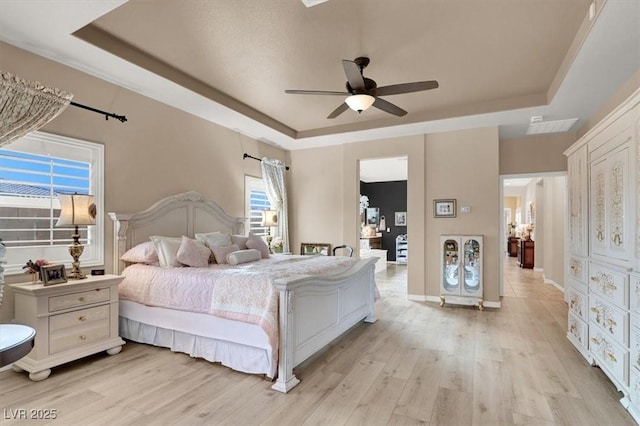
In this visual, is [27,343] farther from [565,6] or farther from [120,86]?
[565,6]

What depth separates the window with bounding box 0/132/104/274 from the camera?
9.59 feet

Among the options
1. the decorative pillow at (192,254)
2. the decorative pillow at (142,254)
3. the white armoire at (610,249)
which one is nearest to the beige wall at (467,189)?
the white armoire at (610,249)

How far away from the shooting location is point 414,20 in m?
2.79

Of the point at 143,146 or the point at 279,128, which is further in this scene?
the point at 279,128

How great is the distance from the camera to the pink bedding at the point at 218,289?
2.64 m

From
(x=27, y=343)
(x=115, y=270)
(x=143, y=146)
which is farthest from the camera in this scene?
(x=143, y=146)

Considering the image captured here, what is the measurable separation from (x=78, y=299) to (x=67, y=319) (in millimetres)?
175

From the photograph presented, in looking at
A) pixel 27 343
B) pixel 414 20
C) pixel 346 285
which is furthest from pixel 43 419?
pixel 414 20

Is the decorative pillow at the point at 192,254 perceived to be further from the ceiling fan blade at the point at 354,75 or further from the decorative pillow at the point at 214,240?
the ceiling fan blade at the point at 354,75

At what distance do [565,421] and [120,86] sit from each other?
16.5 ft

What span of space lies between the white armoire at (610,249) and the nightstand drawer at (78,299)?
4.25 meters

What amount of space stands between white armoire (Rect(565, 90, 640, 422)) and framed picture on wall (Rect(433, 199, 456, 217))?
1.93m

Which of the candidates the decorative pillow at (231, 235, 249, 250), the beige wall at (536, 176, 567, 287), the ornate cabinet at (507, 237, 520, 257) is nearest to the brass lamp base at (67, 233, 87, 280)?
the decorative pillow at (231, 235, 249, 250)

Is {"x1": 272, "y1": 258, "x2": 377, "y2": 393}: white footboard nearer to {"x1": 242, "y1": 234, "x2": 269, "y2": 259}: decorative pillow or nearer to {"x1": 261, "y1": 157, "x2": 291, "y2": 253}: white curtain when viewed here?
{"x1": 242, "y1": 234, "x2": 269, "y2": 259}: decorative pillow
